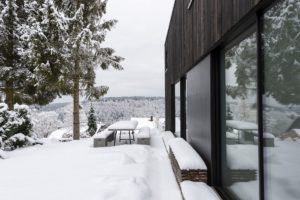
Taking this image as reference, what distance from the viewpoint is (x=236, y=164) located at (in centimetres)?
406

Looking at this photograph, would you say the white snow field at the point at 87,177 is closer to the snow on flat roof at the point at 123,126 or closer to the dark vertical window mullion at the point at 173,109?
the snow on flat roof at the point at 123,126

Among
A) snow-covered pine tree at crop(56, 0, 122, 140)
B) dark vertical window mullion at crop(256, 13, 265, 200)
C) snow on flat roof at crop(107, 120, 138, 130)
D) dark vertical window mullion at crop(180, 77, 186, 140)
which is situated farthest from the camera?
snow-covered pine tree at crop(56, 0, 122, 140)

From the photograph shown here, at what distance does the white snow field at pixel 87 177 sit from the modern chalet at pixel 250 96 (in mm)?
1262

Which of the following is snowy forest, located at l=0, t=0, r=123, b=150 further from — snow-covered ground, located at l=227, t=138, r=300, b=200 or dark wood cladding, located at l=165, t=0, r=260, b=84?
snow-covered ground, located at l=227, t=138, r=300, b=200

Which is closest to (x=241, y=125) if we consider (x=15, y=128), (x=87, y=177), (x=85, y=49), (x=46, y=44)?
(x=87, y=177)

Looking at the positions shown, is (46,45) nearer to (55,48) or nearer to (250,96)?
(55,48)

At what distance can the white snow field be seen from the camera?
503 centimetres

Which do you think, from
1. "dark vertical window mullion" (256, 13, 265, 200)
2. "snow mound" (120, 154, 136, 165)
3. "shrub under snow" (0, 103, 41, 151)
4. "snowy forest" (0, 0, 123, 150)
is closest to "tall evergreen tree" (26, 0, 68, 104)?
"snowy forest" (0, 0, 123, 150)

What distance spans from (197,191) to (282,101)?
8.42 feet

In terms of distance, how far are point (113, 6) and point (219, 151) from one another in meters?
21.4

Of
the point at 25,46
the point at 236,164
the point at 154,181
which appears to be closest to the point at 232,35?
the point at 236,164

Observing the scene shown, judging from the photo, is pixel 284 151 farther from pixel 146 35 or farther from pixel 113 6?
pixel 146 35

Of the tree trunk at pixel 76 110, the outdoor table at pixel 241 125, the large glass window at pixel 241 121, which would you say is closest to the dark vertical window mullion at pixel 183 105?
the large glass window at pixel 241 121

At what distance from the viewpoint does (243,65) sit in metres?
3.79
